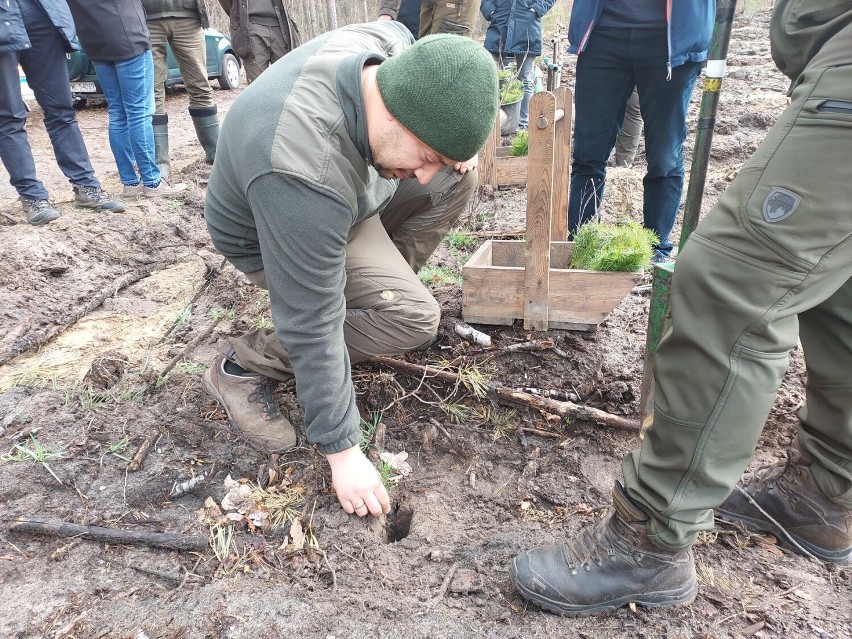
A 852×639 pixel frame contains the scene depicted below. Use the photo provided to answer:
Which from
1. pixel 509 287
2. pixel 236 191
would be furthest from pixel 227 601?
pixel 509 287

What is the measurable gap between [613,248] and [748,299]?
1.44m

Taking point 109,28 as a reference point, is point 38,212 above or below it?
below

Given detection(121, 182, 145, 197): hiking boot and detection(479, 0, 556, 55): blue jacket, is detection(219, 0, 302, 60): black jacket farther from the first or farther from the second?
detection(479, 0, 556, 55): blue jacket

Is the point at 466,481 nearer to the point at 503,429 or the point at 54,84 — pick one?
the point at 503,429

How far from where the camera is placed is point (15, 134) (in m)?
4.23

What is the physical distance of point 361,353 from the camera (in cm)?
232

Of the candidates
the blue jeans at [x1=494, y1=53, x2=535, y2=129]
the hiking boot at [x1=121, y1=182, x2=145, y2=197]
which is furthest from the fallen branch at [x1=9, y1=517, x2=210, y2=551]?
the blue jeans at [x1=494, y1=53, x2=535, y2=129]

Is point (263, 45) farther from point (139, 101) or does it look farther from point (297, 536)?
point (297, 536)

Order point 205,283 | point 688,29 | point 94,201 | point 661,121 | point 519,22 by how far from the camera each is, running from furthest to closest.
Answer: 1. point 519,22
2. point 94,201
3. point 205,283
4. point 661,121
5. point 688,29

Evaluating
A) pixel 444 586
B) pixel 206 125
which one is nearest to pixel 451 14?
pixel 206 125

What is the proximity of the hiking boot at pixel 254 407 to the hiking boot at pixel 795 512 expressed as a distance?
162 cm

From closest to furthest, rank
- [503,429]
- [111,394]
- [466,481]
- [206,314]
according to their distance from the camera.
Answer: [466,481], [503,429], [111,394], [206,314]

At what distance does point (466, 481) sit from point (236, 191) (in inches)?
52.8

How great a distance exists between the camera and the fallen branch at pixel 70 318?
3.08m
